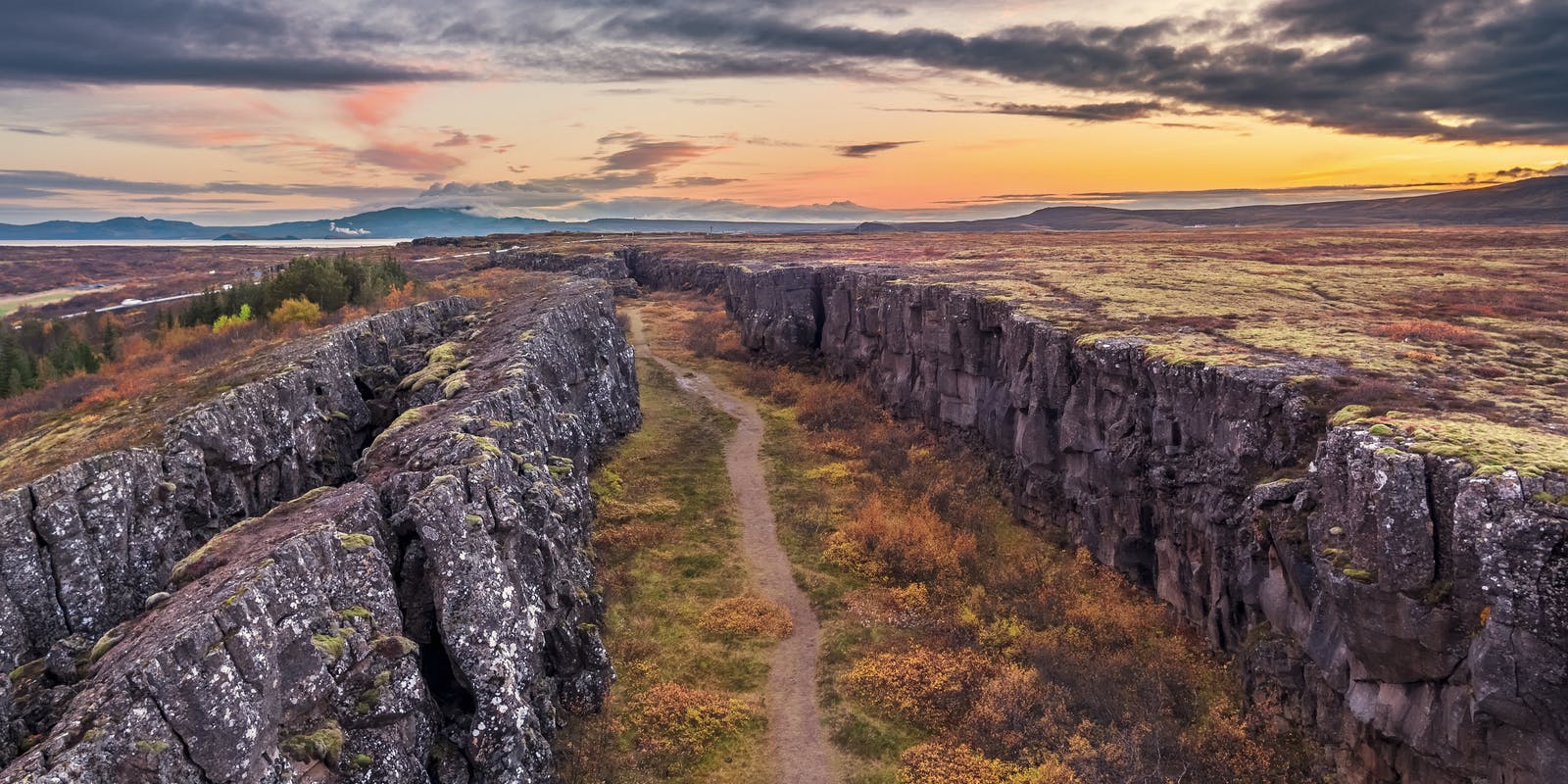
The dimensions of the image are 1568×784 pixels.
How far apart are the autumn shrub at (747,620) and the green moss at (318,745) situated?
16562 millimetres

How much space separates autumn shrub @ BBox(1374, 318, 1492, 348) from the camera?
105 feet

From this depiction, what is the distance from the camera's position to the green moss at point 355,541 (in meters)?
17.0

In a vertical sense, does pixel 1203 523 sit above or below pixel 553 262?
below

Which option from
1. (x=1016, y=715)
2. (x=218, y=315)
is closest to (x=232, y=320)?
(x=218, y=315)

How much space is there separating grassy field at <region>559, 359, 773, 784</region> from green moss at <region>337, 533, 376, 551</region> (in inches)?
351

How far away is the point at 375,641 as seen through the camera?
1659 centimetres

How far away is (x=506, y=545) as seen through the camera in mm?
21062

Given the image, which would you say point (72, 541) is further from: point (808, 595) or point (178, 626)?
point (808, 595)

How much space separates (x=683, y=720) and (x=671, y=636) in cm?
561

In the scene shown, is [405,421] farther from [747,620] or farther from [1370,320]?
[1370,320]

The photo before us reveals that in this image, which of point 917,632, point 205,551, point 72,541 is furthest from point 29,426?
point 917,632

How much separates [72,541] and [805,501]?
31.6 m

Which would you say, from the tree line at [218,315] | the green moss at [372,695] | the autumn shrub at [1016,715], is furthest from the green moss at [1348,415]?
the tree line at [218,315]

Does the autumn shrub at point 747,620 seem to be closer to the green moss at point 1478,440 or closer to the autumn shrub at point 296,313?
the green moss at point 1478,440
